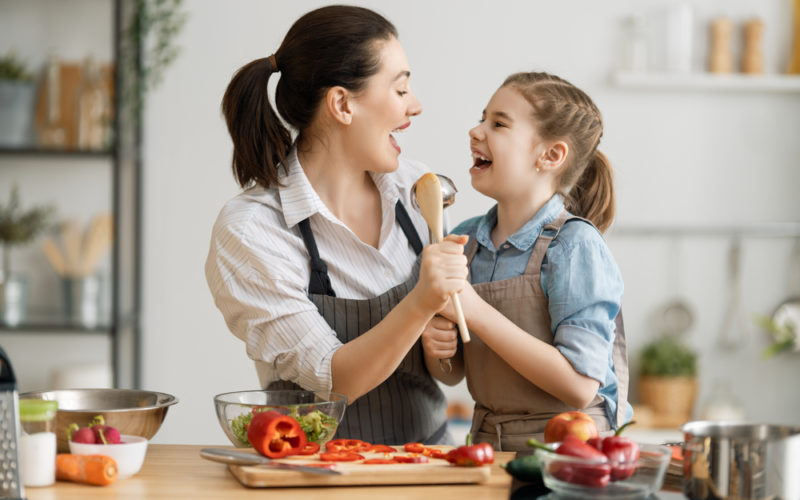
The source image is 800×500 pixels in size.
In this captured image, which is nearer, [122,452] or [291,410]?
[122,452]

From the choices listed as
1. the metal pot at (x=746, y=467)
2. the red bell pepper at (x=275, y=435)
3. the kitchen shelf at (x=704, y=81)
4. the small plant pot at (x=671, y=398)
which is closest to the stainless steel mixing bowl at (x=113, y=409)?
the red bell pepper at (x=275, y=435)

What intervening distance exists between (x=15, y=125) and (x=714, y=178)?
8.84ft

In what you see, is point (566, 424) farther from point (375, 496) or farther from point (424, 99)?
point (424, 99)

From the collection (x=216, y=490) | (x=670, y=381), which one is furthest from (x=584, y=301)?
(x=670, y=381)

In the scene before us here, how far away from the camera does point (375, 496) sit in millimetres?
1194

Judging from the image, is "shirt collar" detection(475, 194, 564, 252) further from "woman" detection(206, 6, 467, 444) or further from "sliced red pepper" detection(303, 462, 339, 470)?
"sliced red pepper" detection(303, 462, 339, 470)

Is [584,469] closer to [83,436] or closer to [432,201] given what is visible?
[432,201]

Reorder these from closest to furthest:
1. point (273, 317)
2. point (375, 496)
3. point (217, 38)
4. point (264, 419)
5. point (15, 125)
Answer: point (375, 496)
point (264, 419)
point (273, 317)
point (15, 125)
point (217, 38)

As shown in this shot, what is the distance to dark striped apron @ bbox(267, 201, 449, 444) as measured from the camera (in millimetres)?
1762

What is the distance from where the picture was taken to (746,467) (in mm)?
1139

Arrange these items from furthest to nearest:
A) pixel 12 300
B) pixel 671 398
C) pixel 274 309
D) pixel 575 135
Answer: pixel 671 398, pixel 12 300, pixel 575 135, pixel 274 309

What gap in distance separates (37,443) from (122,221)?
243 cm

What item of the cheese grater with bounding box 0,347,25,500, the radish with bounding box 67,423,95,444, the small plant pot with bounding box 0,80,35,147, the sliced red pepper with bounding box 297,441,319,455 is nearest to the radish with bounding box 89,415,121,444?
the radish with bounding box 67,423,95,444

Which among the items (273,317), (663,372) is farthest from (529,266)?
(663,372)
